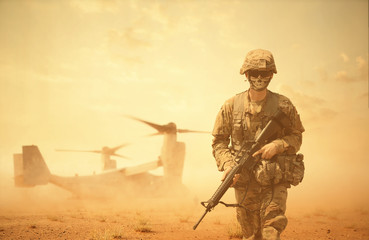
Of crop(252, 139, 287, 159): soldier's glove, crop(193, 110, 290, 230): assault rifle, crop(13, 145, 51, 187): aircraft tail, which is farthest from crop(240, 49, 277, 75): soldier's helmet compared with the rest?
crop(13, 145, 51, 187): aircraft tail

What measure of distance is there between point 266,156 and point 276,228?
1.08m

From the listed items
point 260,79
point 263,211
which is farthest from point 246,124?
point 263,211

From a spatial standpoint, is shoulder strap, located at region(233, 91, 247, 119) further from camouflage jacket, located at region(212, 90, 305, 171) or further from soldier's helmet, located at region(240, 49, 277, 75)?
soldier's helmet, located at region(240, 49, 277, 75)

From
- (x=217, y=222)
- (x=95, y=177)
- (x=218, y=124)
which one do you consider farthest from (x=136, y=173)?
(x=218, y=124)

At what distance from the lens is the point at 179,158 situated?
70.3ft

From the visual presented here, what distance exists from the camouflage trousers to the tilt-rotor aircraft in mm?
15996

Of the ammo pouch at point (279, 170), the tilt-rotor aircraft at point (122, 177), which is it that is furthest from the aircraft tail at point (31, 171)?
the ammo pouch at point (279, 170)

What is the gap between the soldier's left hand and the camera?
4117 millimetres

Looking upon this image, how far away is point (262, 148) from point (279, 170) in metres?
0.44

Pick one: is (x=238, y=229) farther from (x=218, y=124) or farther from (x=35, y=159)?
(x=35, y=159)

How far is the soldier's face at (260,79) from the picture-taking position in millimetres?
4348

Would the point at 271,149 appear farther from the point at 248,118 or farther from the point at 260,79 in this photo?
the point at 260,79

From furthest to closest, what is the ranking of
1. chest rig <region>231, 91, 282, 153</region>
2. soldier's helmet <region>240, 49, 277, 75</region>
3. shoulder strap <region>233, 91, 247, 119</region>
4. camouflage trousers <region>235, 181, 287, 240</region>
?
shoulder strap <region>233, 91, 247, 119</region>, chest rig <region>231, 91, 282, 153</region>, soldier's helmet <region>240, 49, 277, 75</region>, camouflage trousers <region>235, 181, 287, 240</region>

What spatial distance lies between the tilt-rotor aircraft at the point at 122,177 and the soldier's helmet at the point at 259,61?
16109mm
